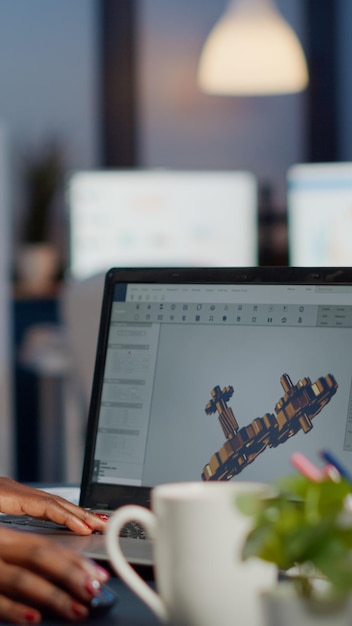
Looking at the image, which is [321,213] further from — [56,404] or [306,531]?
[306,531]

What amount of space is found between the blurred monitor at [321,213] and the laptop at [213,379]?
8.27 ft

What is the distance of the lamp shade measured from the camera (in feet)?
13.6

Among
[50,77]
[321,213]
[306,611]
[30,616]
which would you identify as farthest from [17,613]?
[50,77]

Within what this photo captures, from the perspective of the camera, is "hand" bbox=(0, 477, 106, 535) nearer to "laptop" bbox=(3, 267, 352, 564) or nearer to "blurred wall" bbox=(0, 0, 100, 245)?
"laptop" bbox=(3, 267, 352, 564)

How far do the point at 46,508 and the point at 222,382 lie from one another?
0.69 ft

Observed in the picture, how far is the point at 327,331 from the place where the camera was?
3.38 ft

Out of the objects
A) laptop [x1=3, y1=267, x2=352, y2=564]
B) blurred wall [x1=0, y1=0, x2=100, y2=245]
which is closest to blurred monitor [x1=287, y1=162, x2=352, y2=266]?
blurred wall [x1=0, y1=0, x2=100, y2=245]

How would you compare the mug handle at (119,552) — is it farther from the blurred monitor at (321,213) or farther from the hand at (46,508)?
the blurred monitor at (321,213)

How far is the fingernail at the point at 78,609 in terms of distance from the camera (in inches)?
29.8

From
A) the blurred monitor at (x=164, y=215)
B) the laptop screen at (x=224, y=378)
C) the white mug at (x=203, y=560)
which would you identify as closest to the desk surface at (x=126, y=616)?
the white mug at (x=203, y=560)

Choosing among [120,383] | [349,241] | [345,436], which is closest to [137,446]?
[120,383]

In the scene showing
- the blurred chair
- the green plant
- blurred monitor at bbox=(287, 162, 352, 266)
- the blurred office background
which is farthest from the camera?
the blurred office background

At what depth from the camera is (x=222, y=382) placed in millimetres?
1062

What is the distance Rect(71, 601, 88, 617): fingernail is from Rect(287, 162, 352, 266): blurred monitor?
9.57ft
